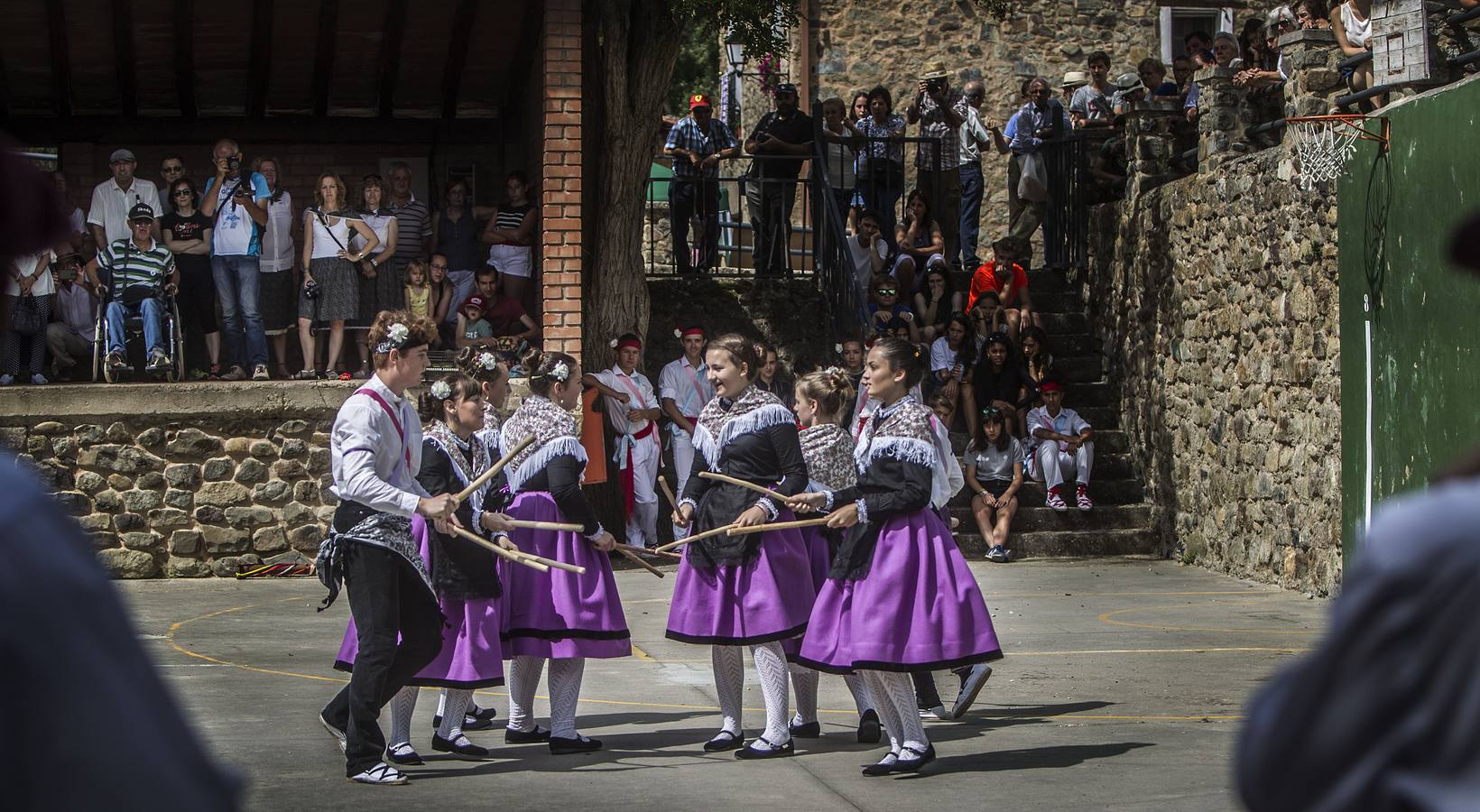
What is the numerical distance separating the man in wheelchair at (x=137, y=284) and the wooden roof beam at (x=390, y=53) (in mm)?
2732

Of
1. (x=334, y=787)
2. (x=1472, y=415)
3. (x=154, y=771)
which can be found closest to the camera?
(x=154, y=771)

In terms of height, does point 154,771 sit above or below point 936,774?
above

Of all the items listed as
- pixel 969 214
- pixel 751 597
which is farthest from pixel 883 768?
pixel 969 214

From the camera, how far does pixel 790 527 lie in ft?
24.0

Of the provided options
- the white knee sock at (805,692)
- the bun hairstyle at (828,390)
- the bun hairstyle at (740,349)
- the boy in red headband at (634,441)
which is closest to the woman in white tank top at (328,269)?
the boy in red headband at (634,441)

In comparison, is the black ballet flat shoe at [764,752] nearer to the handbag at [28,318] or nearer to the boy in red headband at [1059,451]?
the boy in red headband at [1059,451]

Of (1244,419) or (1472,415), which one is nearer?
(1472,415)

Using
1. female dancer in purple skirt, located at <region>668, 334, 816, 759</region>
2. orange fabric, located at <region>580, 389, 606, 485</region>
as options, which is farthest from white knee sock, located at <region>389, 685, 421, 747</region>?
orange fabric, located at <region>580, 389, 606, 485</region>

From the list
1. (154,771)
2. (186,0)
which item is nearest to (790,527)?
(154,771)

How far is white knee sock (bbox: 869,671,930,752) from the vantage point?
21.8ft

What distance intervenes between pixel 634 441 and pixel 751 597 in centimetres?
751

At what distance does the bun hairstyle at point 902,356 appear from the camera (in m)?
7.05

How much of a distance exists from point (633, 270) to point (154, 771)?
45.7ft

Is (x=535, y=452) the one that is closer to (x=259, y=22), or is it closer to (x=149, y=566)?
(x=149, y=566)
